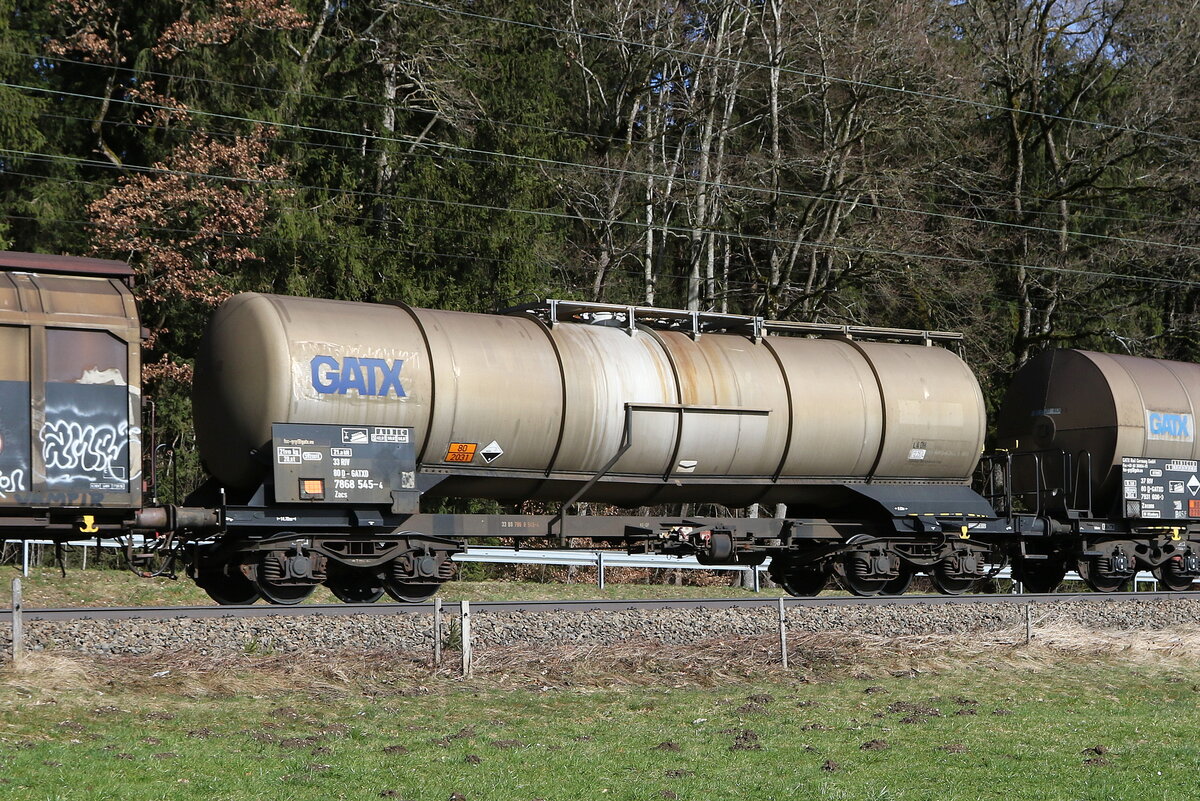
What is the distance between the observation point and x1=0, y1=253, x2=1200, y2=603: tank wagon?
1430 centimetres

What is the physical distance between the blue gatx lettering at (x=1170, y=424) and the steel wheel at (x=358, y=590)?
13.0 meters

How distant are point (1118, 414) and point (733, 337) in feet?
22.4

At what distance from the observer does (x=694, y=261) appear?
33.4m

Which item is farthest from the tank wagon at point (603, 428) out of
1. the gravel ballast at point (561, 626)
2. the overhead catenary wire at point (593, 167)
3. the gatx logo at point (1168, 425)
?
the overhead catenary wire at point (593, 167)

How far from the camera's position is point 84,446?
1410 centimetres

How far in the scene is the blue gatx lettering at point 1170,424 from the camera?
2184cm

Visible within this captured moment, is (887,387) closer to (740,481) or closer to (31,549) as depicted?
(740,481)

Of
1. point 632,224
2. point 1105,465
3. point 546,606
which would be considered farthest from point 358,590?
point 632,224

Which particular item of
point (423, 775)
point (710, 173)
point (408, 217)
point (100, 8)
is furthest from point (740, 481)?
point (100, 8)

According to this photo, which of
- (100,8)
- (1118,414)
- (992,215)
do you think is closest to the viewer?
(1118,414)

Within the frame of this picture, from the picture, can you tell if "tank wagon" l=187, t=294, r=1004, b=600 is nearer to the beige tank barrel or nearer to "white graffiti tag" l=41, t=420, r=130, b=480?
the beige tank barrel

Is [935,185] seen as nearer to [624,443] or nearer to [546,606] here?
[624,443]

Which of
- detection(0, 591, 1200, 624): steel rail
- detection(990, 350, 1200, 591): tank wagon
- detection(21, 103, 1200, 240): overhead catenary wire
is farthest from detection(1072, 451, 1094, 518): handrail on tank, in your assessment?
detection(21, 103, 1200, 240): overhead catenary wire

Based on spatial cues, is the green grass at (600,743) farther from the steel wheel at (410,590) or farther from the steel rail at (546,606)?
the steel wheel at (410,590)
